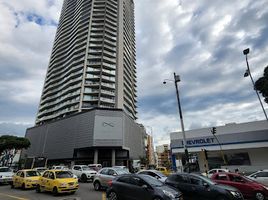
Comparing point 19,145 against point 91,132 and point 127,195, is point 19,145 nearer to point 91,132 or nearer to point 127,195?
point 91,132

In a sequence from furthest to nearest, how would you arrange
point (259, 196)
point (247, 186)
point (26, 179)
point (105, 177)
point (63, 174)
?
1. point (26, 179)
2. point (105, 177)
3. point (63, 174)
4. point (247, 186)
5. point (259, 196)

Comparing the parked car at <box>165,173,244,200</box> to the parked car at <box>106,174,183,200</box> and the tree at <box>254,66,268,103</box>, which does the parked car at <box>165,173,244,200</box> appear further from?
the tree at <box>254,66,268,103</box>

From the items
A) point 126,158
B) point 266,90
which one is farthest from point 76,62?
point 266,90

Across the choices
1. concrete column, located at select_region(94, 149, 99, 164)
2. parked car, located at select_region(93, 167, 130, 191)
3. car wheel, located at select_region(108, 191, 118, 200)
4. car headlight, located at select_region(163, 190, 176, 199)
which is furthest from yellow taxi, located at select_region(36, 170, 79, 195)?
concrete column, located at select_region(94, 149, 99, 164)

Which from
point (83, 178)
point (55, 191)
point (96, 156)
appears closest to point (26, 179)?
point (55, 191)

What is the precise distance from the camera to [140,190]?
875 centimetres

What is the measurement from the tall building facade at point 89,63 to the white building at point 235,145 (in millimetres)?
35669

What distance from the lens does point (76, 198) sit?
11.4m

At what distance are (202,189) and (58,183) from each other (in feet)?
28.5

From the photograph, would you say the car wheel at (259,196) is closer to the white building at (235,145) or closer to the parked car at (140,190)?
the parked car at (140,190)

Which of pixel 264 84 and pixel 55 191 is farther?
pixel 264 84

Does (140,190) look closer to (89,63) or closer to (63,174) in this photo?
(63,174)

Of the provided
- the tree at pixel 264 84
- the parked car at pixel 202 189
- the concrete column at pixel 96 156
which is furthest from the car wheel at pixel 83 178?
the concrete column at pixel 96 156

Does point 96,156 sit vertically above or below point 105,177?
above
